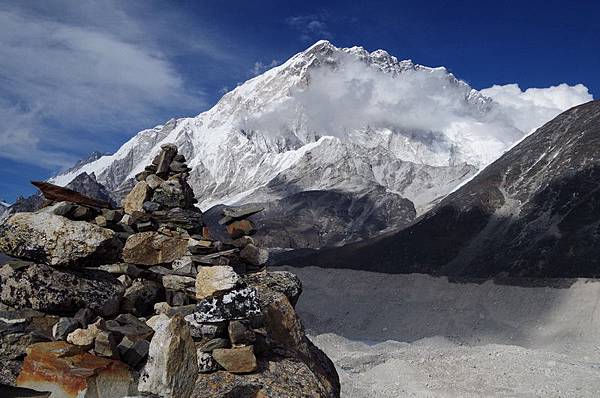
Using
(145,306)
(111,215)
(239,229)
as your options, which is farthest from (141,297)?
(239,229)

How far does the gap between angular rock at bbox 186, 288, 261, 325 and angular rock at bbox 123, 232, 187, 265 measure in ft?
8.36

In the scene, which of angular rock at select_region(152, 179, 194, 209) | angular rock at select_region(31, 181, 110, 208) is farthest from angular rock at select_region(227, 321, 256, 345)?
angular rock at select_region(31, 181, 110, 208)

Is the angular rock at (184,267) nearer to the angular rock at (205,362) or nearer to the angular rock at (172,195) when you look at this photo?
the angular rock at (172,195)

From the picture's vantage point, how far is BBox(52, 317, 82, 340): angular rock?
336 inches

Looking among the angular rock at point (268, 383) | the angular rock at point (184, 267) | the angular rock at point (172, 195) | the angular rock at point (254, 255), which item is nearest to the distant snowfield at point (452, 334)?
the angular rock at point (254, 255)

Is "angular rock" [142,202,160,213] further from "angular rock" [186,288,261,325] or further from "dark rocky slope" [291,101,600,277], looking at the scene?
"dark rocky slope" [291,101,600,277]

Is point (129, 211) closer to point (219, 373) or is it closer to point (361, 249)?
point (219, 373)

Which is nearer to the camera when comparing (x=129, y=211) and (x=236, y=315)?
(x=236, y=315)

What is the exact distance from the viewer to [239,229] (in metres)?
12.4

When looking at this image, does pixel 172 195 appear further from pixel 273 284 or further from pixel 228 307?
pixel 228 307

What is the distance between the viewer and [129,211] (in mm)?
12039

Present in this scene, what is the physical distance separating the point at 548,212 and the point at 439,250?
48.0 ft

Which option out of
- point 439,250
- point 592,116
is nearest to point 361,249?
point 439,250

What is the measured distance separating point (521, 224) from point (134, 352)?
241ft
